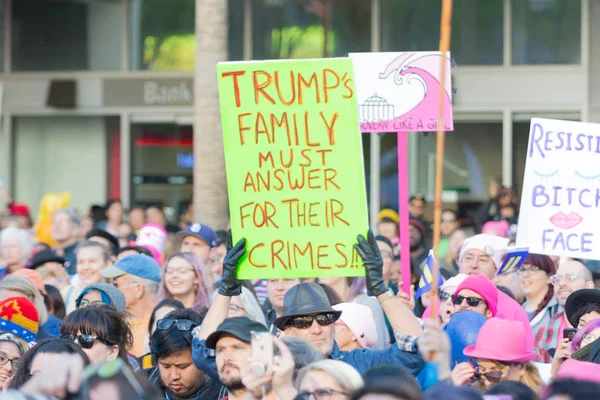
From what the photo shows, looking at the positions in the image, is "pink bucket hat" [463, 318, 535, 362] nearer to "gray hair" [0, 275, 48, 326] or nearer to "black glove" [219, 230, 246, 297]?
"black glove" [219, 230, 246, 297]

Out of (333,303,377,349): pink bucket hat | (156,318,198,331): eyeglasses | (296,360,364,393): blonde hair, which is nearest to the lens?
(296,360,364,393): blonde hair

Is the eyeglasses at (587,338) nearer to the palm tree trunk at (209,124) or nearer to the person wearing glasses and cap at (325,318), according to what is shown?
the person wearing glasses and cap at (325,318)

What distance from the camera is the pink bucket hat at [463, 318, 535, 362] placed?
A: 17.7 ft

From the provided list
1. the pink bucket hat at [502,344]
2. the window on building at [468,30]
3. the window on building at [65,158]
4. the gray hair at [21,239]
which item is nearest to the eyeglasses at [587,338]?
the pink bucket hat at [502,344]

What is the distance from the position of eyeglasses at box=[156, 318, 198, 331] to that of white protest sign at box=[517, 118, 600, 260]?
99.4 inches

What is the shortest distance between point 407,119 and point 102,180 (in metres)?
11.9

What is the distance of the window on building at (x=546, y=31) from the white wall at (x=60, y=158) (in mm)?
6666

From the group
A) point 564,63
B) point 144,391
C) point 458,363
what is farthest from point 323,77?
point 564,63

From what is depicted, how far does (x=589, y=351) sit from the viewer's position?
17.9 feet

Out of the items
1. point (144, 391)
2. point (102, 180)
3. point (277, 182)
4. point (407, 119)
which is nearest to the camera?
point (144, 391)

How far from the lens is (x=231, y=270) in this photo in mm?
5434

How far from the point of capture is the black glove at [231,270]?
5430 millimetres

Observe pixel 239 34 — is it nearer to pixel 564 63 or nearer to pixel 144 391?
pixel 564 63

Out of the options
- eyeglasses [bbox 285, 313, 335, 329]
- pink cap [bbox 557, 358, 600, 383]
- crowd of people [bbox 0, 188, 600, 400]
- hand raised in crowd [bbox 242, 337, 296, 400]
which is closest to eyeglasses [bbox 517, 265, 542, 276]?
crowd of people [bbox 0, 188, 600, 400]
